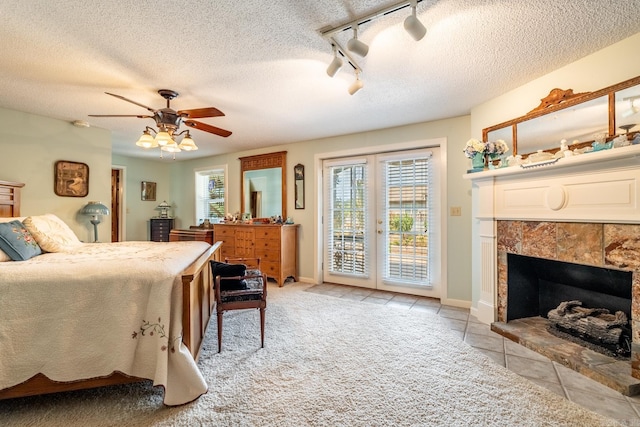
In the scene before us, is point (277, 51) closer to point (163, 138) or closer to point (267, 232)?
point (163, 138)

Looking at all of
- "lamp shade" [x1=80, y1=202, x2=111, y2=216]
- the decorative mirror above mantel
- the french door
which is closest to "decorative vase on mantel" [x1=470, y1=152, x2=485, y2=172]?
the decorative mirror above mantel

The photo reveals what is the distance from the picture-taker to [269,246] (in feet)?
14.4

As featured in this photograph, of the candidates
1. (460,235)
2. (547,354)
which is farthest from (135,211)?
(547,354)

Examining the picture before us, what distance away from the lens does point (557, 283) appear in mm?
2672

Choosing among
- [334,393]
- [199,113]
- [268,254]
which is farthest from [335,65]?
[268,254]

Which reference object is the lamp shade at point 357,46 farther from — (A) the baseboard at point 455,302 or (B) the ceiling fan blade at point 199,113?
(A) the baseboard at point 455,302

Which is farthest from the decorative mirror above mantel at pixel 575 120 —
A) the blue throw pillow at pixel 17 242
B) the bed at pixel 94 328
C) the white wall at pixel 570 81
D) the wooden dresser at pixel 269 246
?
the blue throw pillow at pixel 17 242

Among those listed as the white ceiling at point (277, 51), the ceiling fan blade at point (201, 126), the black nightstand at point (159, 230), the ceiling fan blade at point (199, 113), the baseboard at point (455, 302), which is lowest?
the baseboard at point (455, 302)

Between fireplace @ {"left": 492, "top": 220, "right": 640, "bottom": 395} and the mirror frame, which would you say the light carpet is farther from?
the mirror frame

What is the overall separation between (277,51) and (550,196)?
2.43 meters

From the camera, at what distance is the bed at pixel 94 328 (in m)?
1.54

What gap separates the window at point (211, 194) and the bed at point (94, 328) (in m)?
4.04

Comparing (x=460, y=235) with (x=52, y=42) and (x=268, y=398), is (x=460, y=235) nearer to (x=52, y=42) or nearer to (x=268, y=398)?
(x=268, y=398)

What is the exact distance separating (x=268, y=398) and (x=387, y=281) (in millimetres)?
2654
